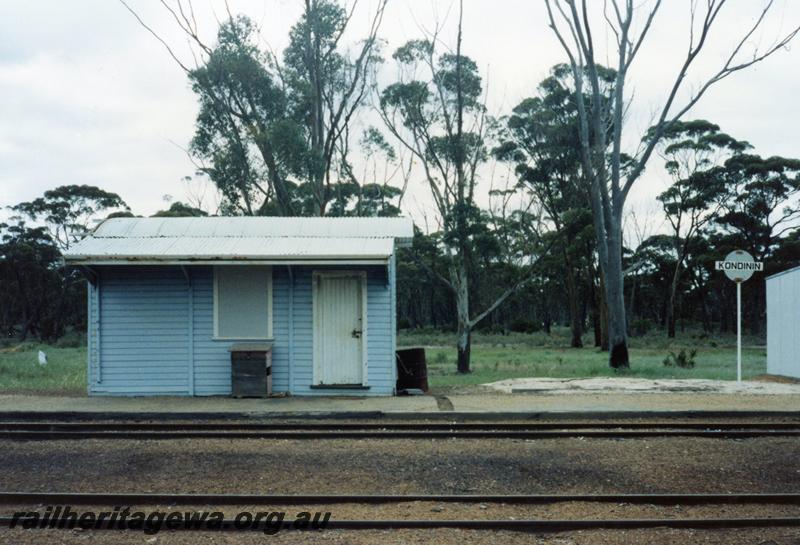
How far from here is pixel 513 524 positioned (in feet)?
20.6

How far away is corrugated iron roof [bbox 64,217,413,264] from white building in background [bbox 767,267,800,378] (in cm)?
897

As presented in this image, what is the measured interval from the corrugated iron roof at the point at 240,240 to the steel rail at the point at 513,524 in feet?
23.6

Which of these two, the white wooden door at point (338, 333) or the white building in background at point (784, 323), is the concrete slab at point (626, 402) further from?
the white building in background at point (784, 323)

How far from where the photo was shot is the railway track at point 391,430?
33.0 feet

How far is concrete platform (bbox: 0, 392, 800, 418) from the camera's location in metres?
11.6

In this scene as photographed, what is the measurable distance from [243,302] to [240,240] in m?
1.28

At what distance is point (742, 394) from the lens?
46.6 feet

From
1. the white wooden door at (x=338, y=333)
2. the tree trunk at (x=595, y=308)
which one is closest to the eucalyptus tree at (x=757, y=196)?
the tree trunk at (x=595, y=308)

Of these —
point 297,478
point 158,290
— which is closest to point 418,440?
point 297,478

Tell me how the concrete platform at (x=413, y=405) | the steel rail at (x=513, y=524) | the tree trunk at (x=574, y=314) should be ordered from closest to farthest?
1. the steel rail at (x=513, y=524)
2. the concrete platform at (x=413, y=405)
3. the tree trunk at (x=574, y=314)

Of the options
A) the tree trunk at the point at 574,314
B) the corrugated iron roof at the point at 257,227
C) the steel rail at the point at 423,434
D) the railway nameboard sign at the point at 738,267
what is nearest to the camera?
the steel rail at the point at 423,434

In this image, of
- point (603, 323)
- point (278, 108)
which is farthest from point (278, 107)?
point (603, 323)

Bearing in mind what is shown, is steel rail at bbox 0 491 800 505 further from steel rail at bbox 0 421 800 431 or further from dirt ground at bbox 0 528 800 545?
steel rail at bbox 0 421 800 431

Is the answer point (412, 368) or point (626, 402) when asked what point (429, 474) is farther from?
point (412, 368)
